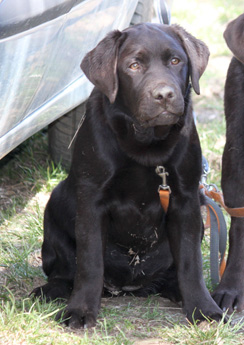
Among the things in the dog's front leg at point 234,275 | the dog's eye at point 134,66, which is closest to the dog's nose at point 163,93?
the dog's eye at point 134,66

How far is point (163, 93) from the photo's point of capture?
Result: 9.25ft

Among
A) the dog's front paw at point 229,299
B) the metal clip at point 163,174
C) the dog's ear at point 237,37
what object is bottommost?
the dog's front paw at point 229,299

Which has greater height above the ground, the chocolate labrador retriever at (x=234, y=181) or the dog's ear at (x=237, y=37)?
the dog's ear at (x=237, y=37)

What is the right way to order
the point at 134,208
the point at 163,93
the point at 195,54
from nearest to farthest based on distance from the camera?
1. the point at 163,93
2. the point at 195,54
3. the point at 134,208

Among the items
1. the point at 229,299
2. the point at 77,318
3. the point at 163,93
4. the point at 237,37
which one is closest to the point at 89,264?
the point at 77,318

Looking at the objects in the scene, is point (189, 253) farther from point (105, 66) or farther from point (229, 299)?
point (105, 66)

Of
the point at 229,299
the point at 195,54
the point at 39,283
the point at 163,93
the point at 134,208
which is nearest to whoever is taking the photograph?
the point at 163,93

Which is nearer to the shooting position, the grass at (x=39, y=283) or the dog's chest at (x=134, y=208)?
the grass at (x=39, y=283)

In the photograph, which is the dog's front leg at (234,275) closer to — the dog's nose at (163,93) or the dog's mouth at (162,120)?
the dog's mouth at (162,120)

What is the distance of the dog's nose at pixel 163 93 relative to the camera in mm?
2820

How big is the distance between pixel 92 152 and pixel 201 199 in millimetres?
710

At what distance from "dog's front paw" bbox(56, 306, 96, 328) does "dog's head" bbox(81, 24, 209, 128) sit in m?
0.88

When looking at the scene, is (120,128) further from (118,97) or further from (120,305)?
(120,305)

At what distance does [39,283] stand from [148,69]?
1.33 metres
